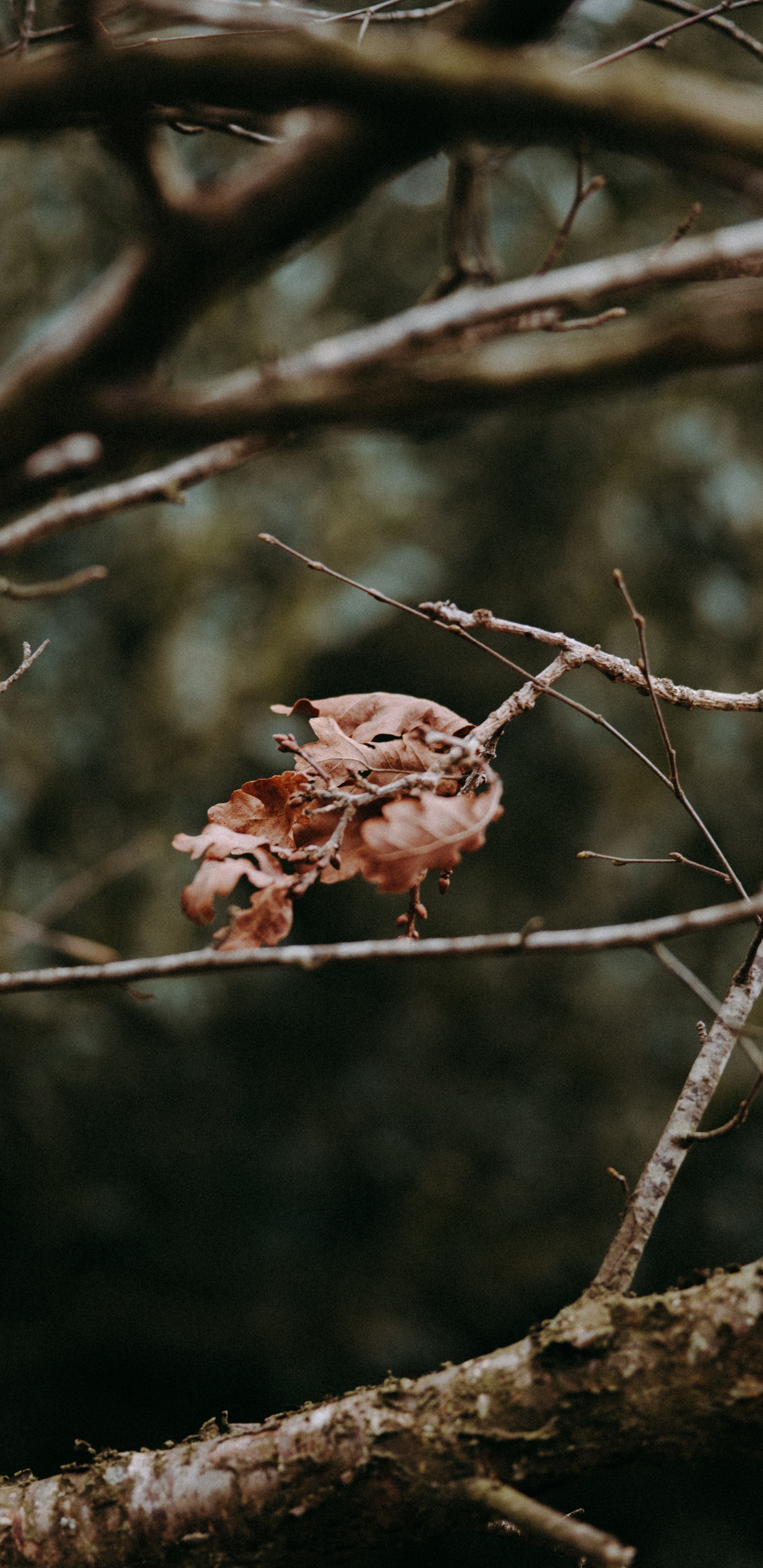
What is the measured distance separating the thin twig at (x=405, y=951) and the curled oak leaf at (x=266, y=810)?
227mm

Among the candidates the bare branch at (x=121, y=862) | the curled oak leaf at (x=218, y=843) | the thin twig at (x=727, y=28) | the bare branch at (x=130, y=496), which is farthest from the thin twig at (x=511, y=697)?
the bare branch at (x=121, y=862)

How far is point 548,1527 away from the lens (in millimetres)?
771

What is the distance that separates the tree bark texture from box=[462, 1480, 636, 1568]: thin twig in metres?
0.03

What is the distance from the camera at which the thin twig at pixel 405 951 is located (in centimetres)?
71

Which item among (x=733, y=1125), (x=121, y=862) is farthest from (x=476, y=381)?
(x=121, y=862)

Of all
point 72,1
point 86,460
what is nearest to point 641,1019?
point 86,460

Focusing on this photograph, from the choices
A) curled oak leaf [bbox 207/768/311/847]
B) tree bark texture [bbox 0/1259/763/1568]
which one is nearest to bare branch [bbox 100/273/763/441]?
curled oak leaf [bbox 207/768/311/847]

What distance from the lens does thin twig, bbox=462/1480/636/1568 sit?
2.38 feet

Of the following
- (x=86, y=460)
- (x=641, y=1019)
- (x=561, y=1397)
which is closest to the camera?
(x=86, y=460)

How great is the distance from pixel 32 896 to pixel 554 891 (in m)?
1.95

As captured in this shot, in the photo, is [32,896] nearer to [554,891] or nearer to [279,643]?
[279,643]

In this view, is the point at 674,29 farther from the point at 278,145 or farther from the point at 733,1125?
the point at 733,1125

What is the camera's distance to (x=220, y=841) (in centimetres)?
95

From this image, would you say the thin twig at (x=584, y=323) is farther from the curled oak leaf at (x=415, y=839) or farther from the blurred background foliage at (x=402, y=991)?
the blurred background foliage at (x=402, y=991)
